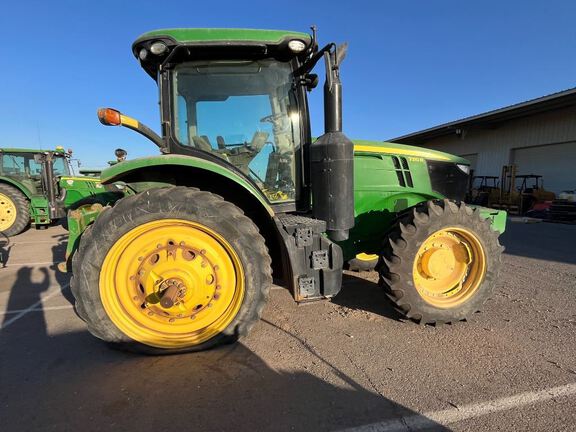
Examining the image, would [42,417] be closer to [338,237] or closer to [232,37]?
[338,237]

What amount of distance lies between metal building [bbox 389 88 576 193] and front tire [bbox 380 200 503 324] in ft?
39.5

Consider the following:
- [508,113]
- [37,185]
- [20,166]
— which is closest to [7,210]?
[37,185]

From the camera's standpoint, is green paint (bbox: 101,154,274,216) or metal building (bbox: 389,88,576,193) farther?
metal building (bbox: 389,88,576,193)

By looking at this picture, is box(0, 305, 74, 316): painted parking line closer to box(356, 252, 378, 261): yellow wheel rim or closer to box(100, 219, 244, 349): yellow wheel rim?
box(100, 219, 244, 349): yellow wheel rim

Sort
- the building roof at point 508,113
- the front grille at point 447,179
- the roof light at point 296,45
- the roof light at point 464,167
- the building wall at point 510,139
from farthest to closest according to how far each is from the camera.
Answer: the building wall at point 510,139 → the building roof at point 508,113 → the roof light at point 464,167 → the front grille at point 447,179 → the roof light at point 296,45

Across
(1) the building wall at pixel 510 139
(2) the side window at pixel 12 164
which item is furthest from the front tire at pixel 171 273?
(1) the building wall at pixel 510 139

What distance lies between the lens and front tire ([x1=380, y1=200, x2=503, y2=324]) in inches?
108

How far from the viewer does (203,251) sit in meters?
2.48

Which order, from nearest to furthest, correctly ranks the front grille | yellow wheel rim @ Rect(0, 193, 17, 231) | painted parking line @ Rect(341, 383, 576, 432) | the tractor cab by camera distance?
painted parking line @ Rect(341, 383, 576, 432) < the front grille < yellow wheel rim @ Rect(0, 193, 17, 231) < the tractor cab

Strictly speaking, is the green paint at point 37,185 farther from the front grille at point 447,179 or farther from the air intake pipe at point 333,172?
the front grille at point 447,179

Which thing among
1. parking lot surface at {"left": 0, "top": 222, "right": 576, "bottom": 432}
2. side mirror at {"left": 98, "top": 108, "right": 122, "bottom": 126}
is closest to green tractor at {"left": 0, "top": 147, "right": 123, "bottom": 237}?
parking lot surface at {"left": 0, "top": 222, "right": 576, "bottom": 432}

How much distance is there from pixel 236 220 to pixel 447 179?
2.55 metres

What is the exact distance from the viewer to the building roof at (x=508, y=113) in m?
11.7

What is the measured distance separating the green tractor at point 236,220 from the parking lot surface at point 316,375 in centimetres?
24
